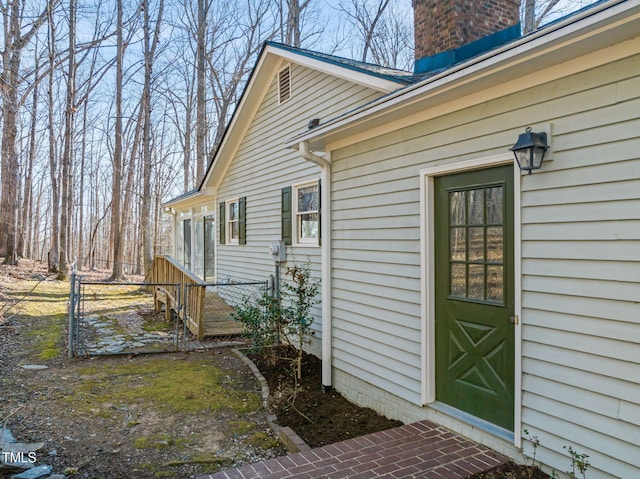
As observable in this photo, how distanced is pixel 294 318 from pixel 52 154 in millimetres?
14623

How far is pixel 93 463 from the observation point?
3.65 metres

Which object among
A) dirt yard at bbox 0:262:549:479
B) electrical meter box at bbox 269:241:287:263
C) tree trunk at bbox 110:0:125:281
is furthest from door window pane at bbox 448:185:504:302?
tree trunk at bbox 110:0:125:281

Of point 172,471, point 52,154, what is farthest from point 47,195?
point 172,471

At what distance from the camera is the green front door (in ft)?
10.8

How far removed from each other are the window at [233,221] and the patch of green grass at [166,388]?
3.73 meters

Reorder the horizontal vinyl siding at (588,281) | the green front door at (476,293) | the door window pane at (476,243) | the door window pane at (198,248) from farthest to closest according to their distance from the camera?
the door window pane at (198,248) < the door window pane at (476,243) < the green front door at (476,293) < the horizontal vinyl siding at (588,281)

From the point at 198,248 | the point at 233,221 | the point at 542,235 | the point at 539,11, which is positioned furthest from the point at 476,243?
the point at 539,11

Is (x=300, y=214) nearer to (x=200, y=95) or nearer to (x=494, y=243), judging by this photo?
(x=494, y=243)

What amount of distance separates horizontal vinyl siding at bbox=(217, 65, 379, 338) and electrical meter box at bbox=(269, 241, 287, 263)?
11cm

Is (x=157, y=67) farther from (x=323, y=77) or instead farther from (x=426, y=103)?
(x=426, y=103)

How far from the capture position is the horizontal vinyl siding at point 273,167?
6.67 meters

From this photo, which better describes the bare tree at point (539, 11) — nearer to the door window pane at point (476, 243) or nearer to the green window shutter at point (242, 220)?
the green window shutter at point (242, 220)

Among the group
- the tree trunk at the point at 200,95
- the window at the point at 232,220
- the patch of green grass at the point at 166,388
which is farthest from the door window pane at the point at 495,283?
the tree trunk at the point at 200,95

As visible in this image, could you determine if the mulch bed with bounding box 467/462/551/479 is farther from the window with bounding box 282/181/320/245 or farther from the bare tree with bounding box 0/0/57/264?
the bare tree with bounding box 0/0/57/264
